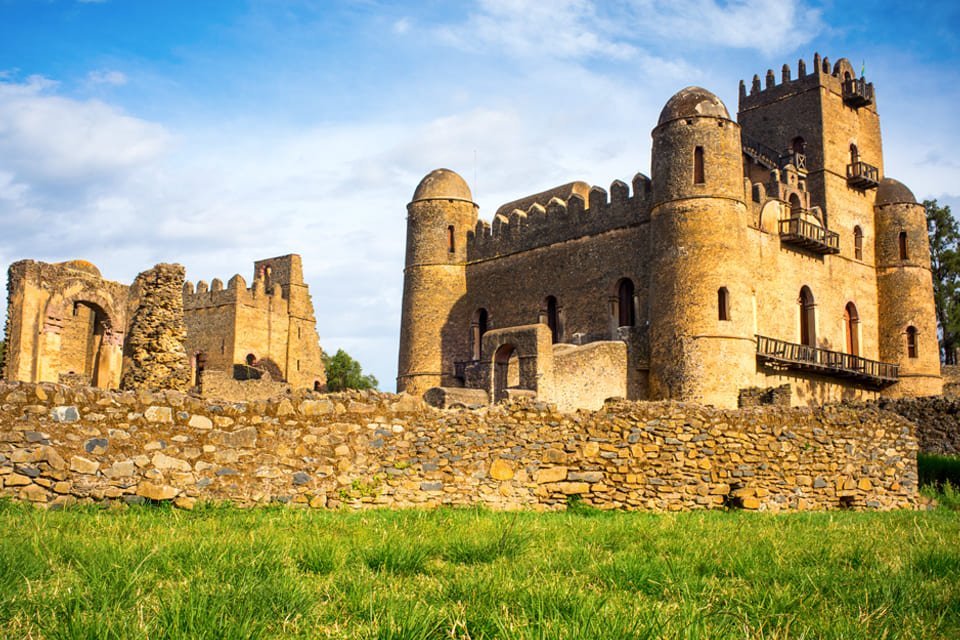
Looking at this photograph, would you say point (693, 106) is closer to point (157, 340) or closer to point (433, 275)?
point (433, 275)

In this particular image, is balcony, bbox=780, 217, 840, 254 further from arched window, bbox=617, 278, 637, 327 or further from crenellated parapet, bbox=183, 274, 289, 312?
crenellated parapet, bbox=183, 274, 289, 312

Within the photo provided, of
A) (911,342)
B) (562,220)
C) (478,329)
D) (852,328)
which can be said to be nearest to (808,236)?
(852,328)

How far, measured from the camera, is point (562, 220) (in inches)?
1215

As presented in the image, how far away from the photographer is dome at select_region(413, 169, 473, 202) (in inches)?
1314

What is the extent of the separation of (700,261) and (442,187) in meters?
11.4

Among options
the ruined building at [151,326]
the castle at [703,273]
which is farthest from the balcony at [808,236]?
the ruined building at [151,326]

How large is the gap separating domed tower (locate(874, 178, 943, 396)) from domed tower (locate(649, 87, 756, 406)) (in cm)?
910

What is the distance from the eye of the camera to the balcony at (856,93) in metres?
34.5

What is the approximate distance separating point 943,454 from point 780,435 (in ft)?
25.1

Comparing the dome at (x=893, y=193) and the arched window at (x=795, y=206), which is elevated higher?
the dome at (x=893, y=193)

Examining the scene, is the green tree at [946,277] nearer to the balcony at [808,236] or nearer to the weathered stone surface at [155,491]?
the balcony at [808,236]

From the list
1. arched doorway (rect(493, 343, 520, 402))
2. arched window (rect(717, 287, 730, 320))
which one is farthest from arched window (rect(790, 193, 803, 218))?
arched doorway (rect(493, 343, 520, 402))

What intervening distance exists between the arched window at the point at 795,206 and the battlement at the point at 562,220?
5.04m

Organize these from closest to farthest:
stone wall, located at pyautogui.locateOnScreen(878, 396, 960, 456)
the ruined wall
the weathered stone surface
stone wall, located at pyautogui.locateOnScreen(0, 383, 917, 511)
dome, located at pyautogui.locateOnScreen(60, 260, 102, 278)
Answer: stone wall, located at pyautogui.locateOnScreen(0, 383, 917, 511) → the weathered stone surface → the ruined wall → stone wall, located at pyautogui.locateOnScreen(878, 396, 960, 456) → dome, located at pyautogui.locateOnScreen(60, 260, 102, 278)
